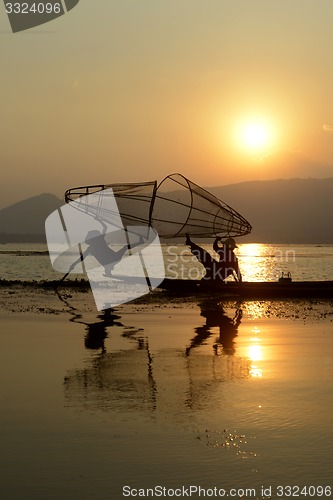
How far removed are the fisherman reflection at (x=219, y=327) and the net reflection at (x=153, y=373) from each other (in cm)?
2

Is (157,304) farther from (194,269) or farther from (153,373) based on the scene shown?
(194,269)

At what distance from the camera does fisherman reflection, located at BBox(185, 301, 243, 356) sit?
1599cm

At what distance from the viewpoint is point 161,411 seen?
32.4 ft

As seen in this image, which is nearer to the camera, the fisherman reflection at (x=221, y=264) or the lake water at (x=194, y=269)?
the fisherman reflection at (x=221, y=264)

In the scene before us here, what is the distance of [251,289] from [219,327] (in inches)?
429

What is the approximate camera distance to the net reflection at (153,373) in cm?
1029

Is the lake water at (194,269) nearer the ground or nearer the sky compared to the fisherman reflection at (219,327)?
nearer the ground

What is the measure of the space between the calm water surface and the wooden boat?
1241 centimetres

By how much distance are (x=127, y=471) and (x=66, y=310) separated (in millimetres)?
17494

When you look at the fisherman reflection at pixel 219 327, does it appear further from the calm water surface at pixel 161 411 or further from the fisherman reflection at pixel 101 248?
the fisherman reflection at pixel 101 248

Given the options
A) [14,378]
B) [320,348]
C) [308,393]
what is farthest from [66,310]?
[308,393]

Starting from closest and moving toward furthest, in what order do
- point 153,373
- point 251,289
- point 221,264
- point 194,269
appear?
1. point 153,373
2. point 251,289
3. point 221,264
4. point 194,269

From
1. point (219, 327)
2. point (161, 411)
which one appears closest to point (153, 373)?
point (161, 411)

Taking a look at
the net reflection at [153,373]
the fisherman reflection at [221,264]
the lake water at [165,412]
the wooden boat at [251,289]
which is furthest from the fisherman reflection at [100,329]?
the fisherman reflection at [221,264]
